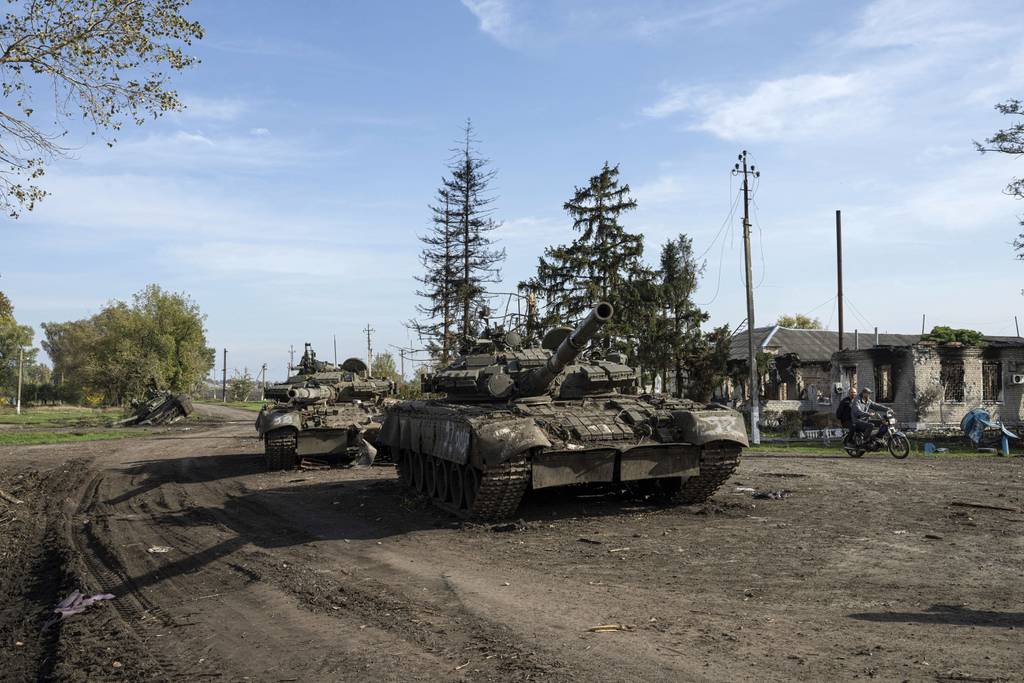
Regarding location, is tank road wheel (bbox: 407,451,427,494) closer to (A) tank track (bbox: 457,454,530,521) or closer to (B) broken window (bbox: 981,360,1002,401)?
(A) tank track (bbox: 457,454,530,521)

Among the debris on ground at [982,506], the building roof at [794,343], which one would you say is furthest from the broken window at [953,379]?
the debris on ground at [982,506]

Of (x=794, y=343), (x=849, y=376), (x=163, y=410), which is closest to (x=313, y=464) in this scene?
(x=849, y=376)

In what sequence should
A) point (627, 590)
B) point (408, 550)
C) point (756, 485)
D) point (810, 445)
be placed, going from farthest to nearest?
point (810, 445) < point (756, 485) < point (408, 550) < point (627, 590)

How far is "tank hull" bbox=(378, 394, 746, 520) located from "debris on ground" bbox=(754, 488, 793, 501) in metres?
1.06

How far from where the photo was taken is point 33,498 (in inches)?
561

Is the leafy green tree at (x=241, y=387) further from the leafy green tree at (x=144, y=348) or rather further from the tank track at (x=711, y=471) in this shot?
the tank track at (x=711, y=471)

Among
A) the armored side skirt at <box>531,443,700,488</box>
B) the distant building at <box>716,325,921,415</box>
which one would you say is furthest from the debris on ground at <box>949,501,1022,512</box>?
the distant building at <box>716,325,921,415</box>

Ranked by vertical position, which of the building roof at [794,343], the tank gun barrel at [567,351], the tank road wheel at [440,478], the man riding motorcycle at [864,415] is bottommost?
the tank road wheel at [440,478]

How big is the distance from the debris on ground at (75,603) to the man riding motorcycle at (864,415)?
15.3m

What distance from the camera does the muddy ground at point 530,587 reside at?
5199mm

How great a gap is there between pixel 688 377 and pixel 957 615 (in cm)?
2706

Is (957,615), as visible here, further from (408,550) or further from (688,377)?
(688,377)

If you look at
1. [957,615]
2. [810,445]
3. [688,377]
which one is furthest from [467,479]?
[688,377]

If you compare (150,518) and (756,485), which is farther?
(756,485)
